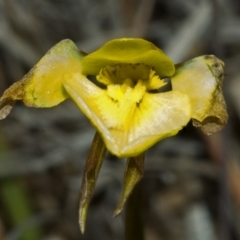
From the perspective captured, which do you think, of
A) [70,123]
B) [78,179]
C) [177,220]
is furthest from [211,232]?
[70,123]

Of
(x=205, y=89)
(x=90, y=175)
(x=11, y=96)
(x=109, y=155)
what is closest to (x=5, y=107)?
(x=11, y=96)

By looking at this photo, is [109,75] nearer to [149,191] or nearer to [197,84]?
[197,84]

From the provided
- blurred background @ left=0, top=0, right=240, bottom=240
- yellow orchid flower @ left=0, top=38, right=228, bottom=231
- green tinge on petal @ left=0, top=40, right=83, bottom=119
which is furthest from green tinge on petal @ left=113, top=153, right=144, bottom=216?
blurred background @ left=0, top=0, right=240, bottom=240

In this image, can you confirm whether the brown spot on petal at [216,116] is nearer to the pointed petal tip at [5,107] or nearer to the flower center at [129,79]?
the flower center at [129,79]

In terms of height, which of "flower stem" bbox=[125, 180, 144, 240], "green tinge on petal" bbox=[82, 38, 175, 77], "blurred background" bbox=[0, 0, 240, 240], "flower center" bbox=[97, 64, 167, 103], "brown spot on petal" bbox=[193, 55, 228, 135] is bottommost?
"blurred background" bbox=[0, 0, 240, 240]

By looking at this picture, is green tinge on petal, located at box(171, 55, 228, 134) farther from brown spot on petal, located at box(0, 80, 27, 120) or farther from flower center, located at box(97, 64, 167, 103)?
brown spot on petal, located at box(0, 80, 27, 120)

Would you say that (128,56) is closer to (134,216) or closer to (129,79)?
(129,79)
